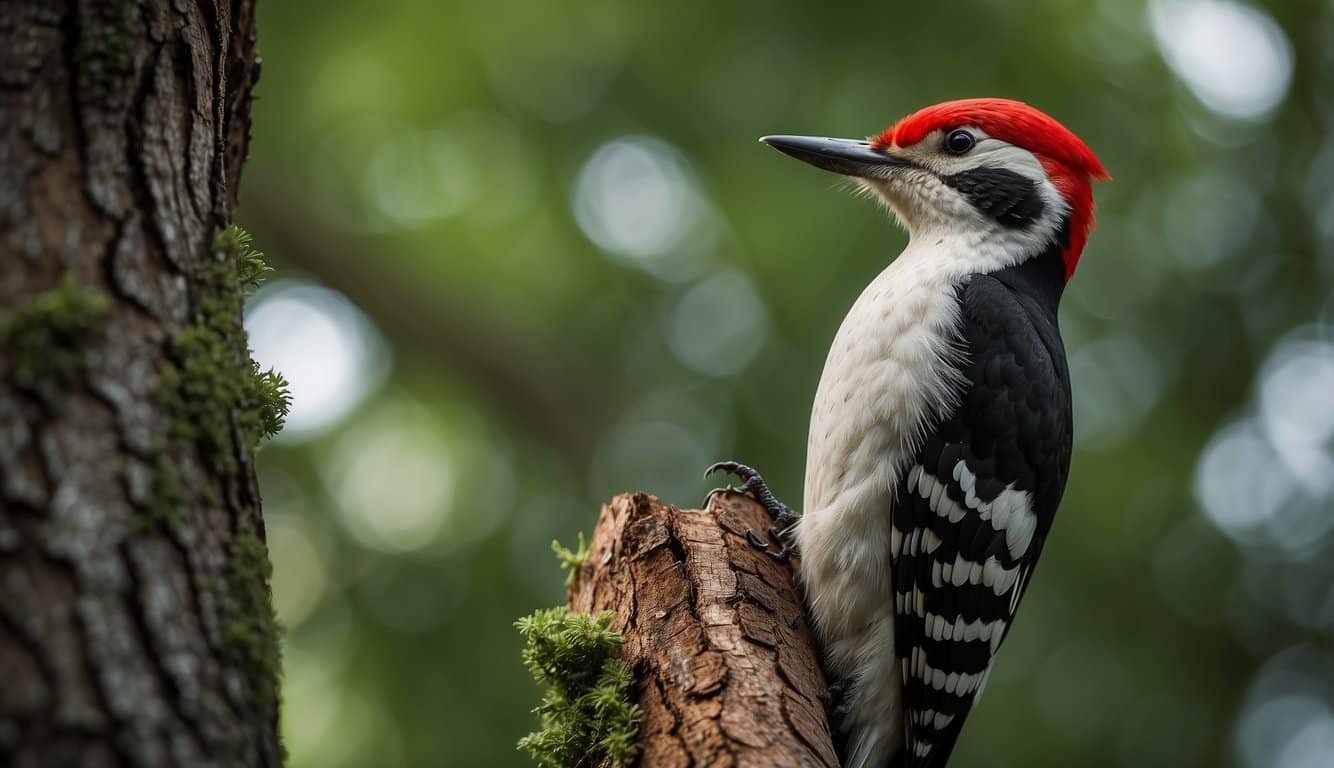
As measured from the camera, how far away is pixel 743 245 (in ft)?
19.7

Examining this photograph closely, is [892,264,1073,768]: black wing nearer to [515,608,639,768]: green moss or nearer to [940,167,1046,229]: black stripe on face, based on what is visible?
[940,167,1046,229]: black stripe on face

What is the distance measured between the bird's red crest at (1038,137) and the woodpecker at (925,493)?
0.51 meters

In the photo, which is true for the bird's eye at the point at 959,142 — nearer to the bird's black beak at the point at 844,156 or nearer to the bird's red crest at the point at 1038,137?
the bird's red crest at the point at 1038,137

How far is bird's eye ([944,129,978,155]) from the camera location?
155 inches

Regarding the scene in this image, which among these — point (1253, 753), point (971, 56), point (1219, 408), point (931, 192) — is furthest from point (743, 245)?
point (1253, 753)

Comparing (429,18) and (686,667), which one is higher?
(429,18)

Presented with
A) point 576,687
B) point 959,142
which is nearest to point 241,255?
point 576,687

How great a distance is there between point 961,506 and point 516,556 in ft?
11.5

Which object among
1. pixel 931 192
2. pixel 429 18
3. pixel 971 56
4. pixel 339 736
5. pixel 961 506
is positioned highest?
pixel 429 18

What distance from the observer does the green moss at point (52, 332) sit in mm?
1591

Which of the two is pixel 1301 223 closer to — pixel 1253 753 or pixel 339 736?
pixel 1253 753

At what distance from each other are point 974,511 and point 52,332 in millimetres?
2584

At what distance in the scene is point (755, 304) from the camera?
6250mm

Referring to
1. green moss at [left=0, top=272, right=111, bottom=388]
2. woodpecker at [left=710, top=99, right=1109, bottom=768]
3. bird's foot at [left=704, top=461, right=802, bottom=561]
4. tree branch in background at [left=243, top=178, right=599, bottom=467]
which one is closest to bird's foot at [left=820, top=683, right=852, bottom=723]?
woodpecker at [left=710, top=99, right=1109, bottom=768]
